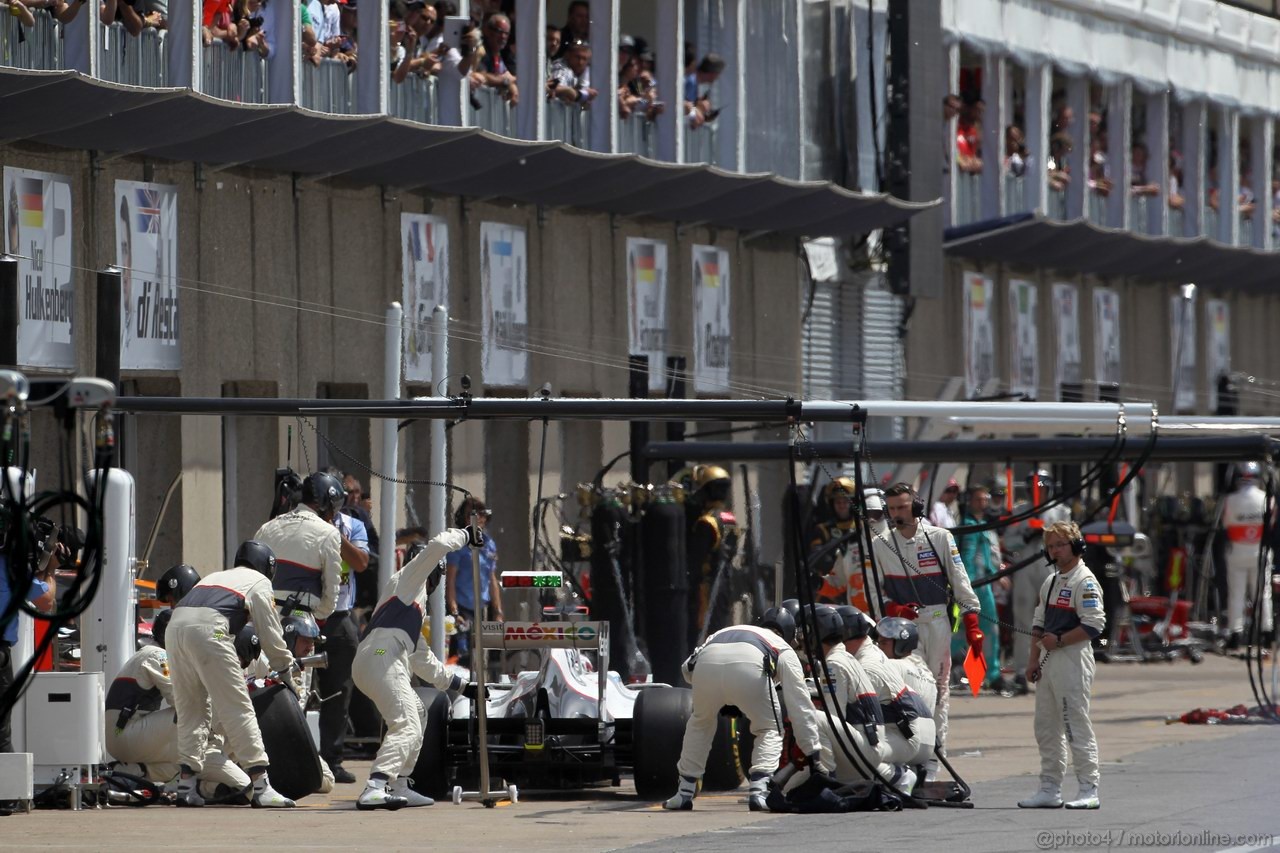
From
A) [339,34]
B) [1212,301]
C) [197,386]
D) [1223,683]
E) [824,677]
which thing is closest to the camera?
[824,677]

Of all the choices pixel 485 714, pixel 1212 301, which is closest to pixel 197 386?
pixel 485 714

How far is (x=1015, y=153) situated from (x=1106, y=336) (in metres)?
4.68

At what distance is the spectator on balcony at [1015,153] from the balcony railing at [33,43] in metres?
19.2

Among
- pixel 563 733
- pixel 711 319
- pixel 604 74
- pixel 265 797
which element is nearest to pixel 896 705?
pixel 563 733

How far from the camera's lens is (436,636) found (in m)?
17.9

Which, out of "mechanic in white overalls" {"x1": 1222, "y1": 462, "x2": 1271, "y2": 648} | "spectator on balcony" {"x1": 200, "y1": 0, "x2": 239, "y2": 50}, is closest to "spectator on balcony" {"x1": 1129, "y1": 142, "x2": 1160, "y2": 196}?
"mechanic in white overalls" {"x1": 1222, "y1": 462, "x2": 1271, "y2": 648}

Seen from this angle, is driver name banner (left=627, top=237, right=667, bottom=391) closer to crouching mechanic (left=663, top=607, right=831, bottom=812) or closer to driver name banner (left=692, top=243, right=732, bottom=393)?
driver name banner (left=692, top=243, right=732, bottom=393)

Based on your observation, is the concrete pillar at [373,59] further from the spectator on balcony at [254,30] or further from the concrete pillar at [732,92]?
the concrete pillar at [732,92]

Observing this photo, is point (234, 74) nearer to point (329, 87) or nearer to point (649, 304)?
point (329, 87)

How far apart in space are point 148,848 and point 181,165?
1091 centimetres

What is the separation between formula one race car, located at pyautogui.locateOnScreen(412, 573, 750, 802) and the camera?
50.1 ft

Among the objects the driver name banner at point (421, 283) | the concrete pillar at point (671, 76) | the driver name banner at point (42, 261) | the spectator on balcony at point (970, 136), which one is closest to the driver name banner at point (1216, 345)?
the spectator on balcony at point (970, 136)

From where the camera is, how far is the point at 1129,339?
1623 inches

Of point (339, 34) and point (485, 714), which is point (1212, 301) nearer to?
point (339, 34)
